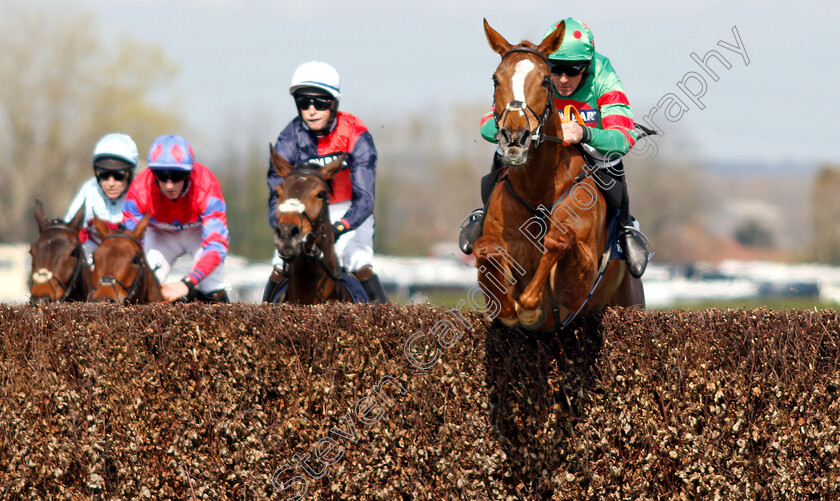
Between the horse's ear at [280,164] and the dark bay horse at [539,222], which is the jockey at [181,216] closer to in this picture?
the horse's ear at [280,164]

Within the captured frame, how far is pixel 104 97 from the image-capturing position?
121 ft

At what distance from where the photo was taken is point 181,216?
7.46 metres

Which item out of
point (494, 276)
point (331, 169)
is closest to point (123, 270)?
point (331, 169)

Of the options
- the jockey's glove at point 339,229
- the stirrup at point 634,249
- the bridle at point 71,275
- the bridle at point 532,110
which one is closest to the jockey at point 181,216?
the bridle at point 71,275

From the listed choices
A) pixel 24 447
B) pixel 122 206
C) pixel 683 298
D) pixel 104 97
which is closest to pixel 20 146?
pixel 104 97

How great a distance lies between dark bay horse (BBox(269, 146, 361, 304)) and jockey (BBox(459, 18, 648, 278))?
1185mm

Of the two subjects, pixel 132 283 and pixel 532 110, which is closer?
pixel 532 110

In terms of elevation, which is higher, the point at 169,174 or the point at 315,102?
the point at 315,102

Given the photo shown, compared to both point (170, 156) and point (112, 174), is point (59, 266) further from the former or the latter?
point (112, 174)

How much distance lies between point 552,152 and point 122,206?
15.3 feet

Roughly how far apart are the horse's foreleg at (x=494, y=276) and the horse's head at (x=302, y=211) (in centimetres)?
166

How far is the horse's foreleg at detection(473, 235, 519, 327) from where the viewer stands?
14.6 ft

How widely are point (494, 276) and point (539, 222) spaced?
33 cm

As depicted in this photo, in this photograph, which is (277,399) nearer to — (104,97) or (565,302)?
(565,302)
